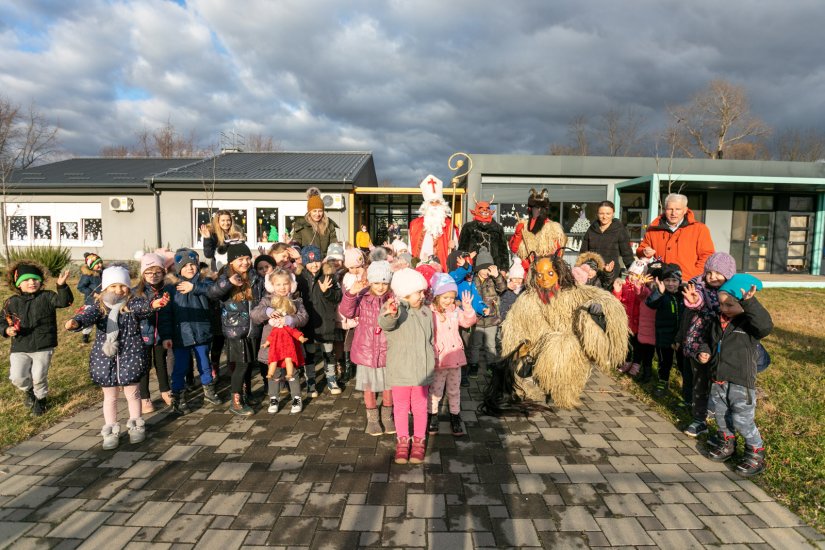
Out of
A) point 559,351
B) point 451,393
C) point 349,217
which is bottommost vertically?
point 451,393

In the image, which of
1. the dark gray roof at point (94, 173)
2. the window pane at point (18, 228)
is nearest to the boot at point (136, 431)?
the dark gray roof at point (94, 173)

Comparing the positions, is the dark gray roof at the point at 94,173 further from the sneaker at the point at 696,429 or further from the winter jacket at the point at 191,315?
the sneaker at the point at 696,429

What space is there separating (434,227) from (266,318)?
2675mm

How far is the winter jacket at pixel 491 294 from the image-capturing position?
16.0ft

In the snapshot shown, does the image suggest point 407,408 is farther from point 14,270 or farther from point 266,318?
point 14,270

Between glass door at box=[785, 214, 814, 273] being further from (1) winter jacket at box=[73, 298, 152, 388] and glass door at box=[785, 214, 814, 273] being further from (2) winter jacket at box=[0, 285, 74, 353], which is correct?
(2) winter jacket at box=[0, 285, 74, 353]

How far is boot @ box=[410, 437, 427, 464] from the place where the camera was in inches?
128

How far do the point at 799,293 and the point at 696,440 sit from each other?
38.6 ft

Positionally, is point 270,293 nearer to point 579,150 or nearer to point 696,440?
point 696,440

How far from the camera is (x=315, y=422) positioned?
156 inches

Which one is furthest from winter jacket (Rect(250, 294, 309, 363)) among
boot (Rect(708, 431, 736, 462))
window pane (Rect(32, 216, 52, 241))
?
window pane (Rect(32, 216, 52, 241))

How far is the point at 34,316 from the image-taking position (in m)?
4.11

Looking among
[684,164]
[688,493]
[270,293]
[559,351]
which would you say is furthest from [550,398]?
[684,164]

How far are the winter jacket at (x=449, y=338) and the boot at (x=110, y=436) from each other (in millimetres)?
2595
